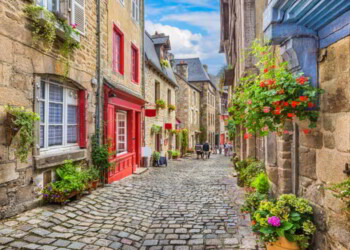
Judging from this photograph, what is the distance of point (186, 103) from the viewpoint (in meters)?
23.4

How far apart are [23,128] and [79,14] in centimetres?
352

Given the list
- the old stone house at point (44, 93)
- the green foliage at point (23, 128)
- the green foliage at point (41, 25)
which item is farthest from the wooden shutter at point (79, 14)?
the green foliage at point (23, 128)

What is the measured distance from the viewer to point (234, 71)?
11.4m

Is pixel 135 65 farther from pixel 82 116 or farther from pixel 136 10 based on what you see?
pixel 82 116

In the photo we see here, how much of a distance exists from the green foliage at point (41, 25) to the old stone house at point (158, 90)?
765 cm

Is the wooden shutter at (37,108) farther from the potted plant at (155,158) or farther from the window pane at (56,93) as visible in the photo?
the potted plant at (155,158)

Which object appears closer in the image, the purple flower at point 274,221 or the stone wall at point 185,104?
the purple flower at point 274,221

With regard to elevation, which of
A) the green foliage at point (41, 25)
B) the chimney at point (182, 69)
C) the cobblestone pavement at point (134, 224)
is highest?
the chimney at point (182, 69)

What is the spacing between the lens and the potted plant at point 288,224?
281cm

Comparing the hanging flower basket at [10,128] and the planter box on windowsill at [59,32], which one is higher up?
the planter box on windowsill at [59,32]

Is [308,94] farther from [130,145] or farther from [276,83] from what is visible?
[130,145]

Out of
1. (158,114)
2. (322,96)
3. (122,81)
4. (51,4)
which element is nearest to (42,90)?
(51,4)

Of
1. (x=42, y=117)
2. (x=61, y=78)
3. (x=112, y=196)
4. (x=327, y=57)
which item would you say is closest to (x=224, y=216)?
(x=112, y=196)

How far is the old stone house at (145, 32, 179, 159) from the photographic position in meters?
13.0
